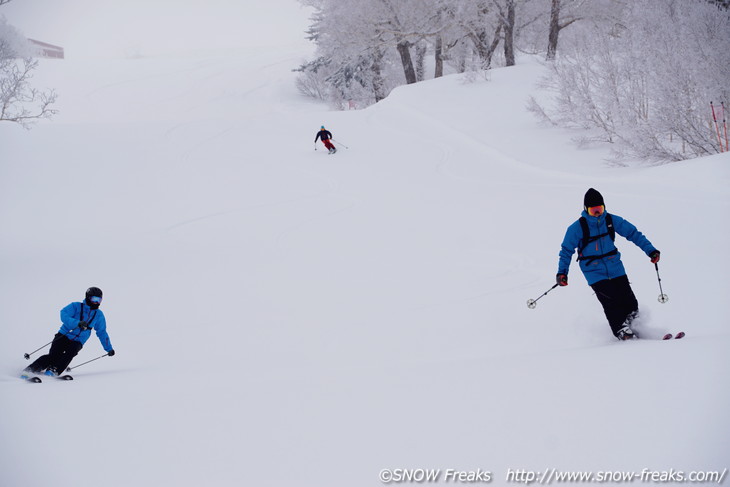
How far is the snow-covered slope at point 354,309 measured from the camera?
3348 millimetres

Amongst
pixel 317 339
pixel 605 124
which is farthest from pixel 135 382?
pixel 605 124

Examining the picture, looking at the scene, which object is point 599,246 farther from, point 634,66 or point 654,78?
point 634,66

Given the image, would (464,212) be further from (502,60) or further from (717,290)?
(502,60)

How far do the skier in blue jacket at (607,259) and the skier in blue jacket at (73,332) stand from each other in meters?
5.54

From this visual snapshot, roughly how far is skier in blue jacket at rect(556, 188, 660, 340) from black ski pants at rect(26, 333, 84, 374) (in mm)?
5863

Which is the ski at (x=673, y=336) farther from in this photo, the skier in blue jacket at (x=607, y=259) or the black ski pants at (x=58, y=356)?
the black ski pants at (x=58, y=356)

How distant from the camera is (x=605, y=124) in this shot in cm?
1614

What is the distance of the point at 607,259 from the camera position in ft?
19.0

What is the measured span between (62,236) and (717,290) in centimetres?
1452

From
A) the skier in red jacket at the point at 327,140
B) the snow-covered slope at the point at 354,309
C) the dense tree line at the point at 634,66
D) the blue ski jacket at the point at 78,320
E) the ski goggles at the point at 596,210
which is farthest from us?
the skier in red jacket at the point at 327,140

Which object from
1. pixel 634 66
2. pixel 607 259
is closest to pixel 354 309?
pixel 607 259

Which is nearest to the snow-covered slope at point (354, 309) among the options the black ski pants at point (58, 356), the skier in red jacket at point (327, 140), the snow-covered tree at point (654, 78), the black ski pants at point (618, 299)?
the black ski pants at point (58, 356)

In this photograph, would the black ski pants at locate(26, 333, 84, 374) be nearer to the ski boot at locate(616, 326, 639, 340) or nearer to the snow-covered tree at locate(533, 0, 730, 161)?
the ski boot at locate(616, 326, 639, 340)

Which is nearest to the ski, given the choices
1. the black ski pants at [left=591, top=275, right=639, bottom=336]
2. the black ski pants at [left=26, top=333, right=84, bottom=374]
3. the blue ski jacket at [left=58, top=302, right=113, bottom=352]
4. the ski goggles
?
the black ski pants at [left=591, top=275, right=639, bottom=336]
